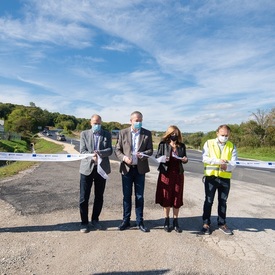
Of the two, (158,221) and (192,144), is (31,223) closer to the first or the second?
(158,221)

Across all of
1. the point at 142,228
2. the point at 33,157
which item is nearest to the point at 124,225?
the point at 142,228

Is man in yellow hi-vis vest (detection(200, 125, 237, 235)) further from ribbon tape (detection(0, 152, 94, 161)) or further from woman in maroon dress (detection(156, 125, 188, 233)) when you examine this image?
ribbon tape (detection(0, 152, 94, 161))

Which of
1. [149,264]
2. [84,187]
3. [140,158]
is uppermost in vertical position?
[140,158]

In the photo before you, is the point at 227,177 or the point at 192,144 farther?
the point at 192,144

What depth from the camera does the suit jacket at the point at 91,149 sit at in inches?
184

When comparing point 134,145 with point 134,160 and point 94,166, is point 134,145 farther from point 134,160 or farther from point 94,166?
point 94,166

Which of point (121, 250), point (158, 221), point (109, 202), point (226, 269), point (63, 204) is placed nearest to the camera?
point (226, 269)

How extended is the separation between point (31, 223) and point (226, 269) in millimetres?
3466

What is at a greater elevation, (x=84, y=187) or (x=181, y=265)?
(x=84, y=187)

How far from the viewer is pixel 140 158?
4762 mm

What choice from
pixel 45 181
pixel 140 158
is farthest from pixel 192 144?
pixel 140 158

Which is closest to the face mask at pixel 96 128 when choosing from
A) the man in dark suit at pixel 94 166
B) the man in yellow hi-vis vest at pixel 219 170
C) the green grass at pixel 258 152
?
the man in dark suit at pixel 94 166

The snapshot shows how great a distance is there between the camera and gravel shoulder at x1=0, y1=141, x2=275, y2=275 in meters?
3.45

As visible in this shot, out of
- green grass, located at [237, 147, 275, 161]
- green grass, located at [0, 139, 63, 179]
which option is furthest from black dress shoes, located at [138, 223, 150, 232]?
green grass, located at [237, 147, 275, 161]
